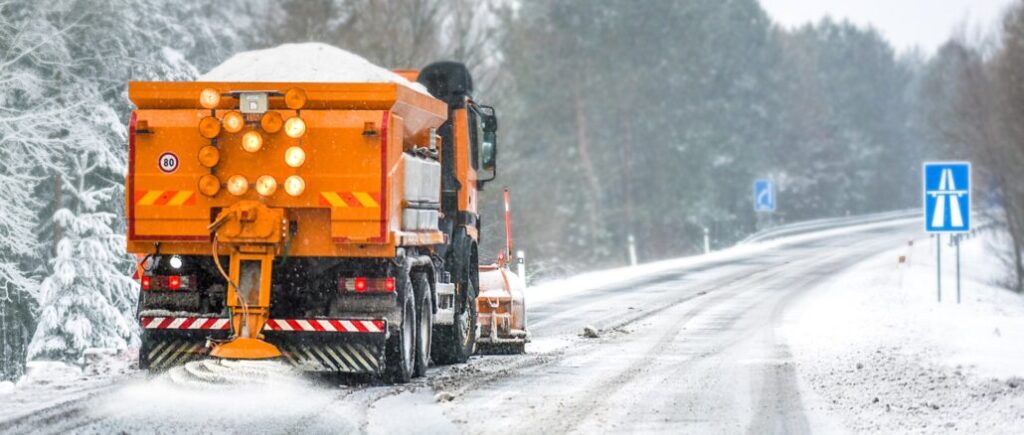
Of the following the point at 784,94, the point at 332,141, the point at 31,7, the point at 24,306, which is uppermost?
the point at 784,94

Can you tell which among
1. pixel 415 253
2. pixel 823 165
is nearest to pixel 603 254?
pixel 823 165

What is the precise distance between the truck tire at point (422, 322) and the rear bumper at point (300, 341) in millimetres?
1140

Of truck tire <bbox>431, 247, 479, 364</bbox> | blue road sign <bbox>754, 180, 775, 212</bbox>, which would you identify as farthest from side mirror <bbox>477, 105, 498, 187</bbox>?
blue road sign <bbox>754, 180, 775, 212</bbox>

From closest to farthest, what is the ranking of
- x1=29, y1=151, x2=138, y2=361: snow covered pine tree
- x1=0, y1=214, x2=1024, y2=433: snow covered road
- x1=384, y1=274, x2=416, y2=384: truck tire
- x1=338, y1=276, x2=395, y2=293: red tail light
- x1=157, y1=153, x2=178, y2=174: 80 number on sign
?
1. x1=0, y1=214, x2=1024, y2=433: snow covered road
2. x1=157, y1=153, x2=178, y2=174: 80 number on sign
3. x1=338, y1=276, x2=395, y2=293: red tail light
4. x1=384, y1=274, x2=416, y2=384: truck tire
5. x1=29, y1=151, x2=138, y2=361: snow covered pine tree

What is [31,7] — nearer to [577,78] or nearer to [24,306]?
[24,306]

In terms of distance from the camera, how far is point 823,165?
9075 centimetres

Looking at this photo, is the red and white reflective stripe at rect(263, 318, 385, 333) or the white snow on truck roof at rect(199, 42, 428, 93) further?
the white snow on truck roof at rect(199, 42, 428, 93)

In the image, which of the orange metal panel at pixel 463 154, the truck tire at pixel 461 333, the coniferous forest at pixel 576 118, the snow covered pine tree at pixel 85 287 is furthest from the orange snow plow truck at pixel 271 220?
the snow covered pine tree at pixel 85 287

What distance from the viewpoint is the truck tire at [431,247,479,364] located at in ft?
46.9

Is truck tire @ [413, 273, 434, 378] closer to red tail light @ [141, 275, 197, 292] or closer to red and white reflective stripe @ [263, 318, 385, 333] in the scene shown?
red and white reflective stripe @ [263, 318, 385, 333]

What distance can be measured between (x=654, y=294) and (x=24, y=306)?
11.9 meters

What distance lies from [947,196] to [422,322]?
12.2 m

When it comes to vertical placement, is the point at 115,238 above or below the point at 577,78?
below

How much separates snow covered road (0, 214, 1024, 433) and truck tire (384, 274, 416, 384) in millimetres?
235
